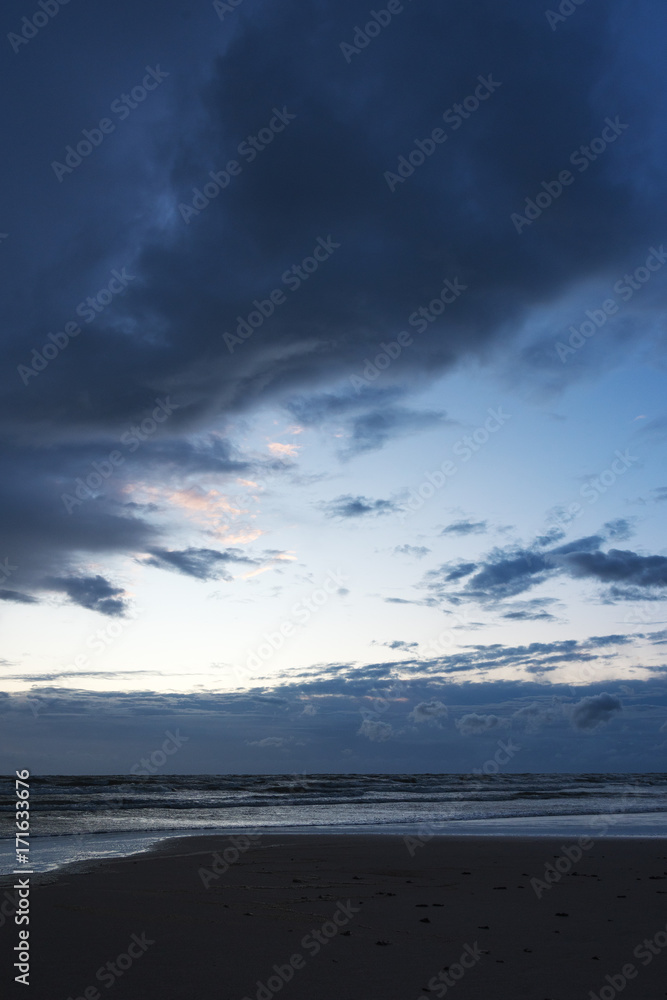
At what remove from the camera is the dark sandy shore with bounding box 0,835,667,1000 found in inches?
269

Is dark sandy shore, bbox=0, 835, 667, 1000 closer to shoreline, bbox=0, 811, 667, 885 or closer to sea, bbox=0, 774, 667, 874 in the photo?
shoreline, bbox=0, 811, 667, 885

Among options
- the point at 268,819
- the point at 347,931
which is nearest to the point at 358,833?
the point at 268,819

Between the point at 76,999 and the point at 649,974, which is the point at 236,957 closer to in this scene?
the point at 76,999

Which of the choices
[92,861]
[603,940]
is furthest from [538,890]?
[92,861]

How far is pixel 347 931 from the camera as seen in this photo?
8.93m

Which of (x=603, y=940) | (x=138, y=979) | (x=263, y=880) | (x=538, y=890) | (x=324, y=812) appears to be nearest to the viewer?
(x=138, y=979)

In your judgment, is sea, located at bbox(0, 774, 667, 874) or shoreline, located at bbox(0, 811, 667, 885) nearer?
A: shoreline, located at bbox(0, 811, 667, 885)

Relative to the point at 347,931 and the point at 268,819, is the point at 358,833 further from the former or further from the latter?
the point at 347,931

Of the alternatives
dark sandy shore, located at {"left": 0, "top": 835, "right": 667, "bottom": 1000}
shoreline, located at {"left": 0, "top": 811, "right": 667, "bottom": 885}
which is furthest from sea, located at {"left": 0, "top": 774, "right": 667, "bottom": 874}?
dark sandy shore, located at {"left": 0, "top": 835, "right": 667, "bottom": 1000}

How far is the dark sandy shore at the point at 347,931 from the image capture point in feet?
22.4

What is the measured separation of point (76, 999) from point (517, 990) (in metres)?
4.13

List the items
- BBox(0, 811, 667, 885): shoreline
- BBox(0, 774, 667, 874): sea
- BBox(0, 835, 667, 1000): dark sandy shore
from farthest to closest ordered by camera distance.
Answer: BBox(0, 774, 667, 874): sea → BBox(0, 811, 667, 885): shoreline → BBox(0, 835, 667, 1000): dark sandy shore

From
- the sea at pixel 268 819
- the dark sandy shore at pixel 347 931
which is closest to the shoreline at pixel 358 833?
the sea at pixel 268 819

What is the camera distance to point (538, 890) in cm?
1182
